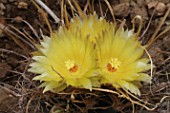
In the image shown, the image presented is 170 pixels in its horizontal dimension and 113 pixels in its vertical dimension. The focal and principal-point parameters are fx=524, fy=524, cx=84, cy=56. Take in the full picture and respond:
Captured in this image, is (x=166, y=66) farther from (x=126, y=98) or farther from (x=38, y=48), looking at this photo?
(x=38, y=48)

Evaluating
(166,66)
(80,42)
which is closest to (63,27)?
(80,42)

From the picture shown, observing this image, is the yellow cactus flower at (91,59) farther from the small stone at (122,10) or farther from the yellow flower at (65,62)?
the small stone at (122,10)

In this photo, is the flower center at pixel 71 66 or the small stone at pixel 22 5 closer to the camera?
the flower center at pixel 71 66

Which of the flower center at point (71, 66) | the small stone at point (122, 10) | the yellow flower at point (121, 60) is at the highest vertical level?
the flower center at point (71, 66)

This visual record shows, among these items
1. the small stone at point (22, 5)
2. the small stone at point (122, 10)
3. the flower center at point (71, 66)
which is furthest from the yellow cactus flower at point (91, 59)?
the small stone at point (22, 5)

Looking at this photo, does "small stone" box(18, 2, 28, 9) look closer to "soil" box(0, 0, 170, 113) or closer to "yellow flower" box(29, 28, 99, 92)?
"soil" box(0, 0, 170, 113)

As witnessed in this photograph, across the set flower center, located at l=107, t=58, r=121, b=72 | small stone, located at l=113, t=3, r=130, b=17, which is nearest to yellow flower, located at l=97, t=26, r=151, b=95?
flower center, located at l=107, t=58, r=121, b=72

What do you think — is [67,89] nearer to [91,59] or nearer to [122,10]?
[91,59]
